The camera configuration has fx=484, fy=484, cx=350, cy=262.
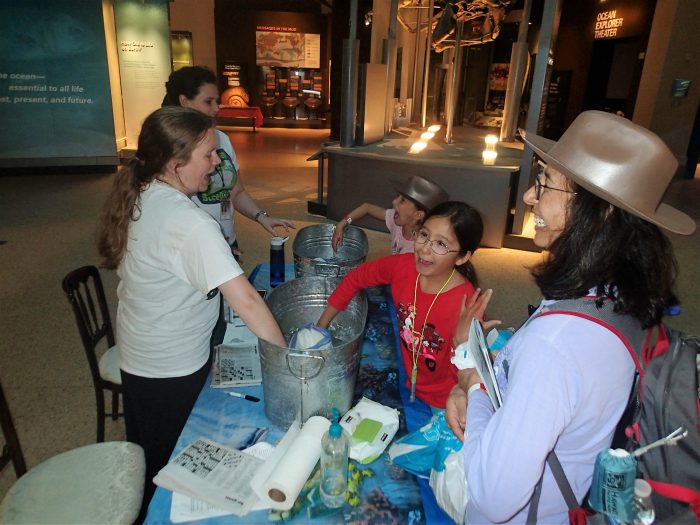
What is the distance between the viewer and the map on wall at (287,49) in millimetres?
14773

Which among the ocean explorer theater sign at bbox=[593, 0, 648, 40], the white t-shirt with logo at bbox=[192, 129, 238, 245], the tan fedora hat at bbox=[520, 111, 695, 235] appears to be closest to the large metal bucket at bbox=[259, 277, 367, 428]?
the tan fedora hat at bbox=[520, 111, 695, 235]

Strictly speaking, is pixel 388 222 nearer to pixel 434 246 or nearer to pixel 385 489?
pixel 434 246

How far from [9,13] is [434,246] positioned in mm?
8417

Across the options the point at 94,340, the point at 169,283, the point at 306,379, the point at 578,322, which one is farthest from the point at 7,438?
the point at 578,322

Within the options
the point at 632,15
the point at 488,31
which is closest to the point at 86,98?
the point at 488,31

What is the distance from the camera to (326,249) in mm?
2396

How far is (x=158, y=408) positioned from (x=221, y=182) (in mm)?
1209

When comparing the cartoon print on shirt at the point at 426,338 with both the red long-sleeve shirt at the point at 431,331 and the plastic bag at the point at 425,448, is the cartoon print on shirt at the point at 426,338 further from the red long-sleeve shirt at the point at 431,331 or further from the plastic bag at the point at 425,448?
the plastic bag at the point at 425,448

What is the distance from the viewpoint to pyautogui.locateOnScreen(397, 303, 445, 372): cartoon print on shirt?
1.78 m

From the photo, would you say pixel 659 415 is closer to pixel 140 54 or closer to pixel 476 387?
pixel 476 387

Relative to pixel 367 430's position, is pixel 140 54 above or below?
above

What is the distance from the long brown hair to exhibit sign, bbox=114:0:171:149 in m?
7.78

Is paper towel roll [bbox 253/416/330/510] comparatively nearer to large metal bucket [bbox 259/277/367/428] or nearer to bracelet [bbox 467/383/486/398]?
large metal bucket [bbox 259/277/367/428]

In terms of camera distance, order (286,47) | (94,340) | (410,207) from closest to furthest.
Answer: (94,340)
(410,207)
(286,47)
